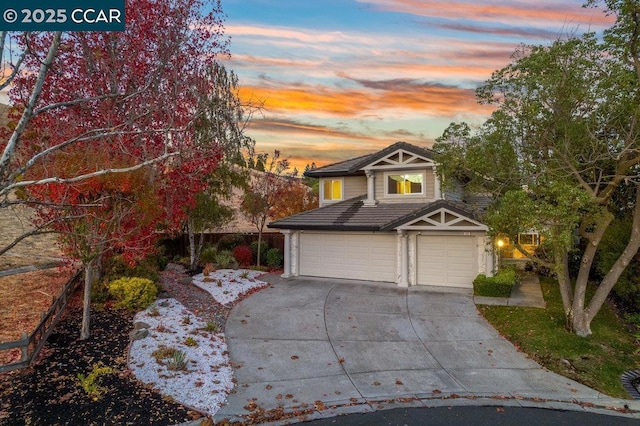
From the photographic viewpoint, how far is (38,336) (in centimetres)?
862

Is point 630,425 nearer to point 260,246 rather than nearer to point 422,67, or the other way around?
point 422,67

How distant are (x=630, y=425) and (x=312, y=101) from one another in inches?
645

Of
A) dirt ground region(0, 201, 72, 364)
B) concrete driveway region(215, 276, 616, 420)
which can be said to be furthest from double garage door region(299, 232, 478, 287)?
dirt ground region(0, 201, 72, 364)

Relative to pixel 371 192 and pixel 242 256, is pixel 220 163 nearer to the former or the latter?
pixel 242 256

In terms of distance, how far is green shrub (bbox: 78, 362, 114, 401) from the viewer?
23.7 feet

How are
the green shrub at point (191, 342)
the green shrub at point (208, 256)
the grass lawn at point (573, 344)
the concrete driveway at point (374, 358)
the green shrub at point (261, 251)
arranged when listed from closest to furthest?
the concrete driveway at point (374, 358)
the grass lawn at point (573, 344)
the green shrub at point (191, 342)
the green shrub at point (208, 256)
the green shrub at point (261, 251)

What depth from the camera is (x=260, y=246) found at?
24.3m

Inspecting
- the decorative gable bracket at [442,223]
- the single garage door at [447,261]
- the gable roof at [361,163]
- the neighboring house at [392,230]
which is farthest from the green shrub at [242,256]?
the single garage door at [447,261]

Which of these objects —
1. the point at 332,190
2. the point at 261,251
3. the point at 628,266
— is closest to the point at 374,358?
the point at 628,266

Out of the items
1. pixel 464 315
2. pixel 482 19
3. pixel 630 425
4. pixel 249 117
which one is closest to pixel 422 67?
pixel 482 19

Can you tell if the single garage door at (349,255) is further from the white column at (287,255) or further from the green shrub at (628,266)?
the green shrub at (628,266)

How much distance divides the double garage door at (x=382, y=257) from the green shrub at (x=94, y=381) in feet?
40.2

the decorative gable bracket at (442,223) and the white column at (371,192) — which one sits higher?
the white column at (371,192)

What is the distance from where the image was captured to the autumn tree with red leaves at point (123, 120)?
10312mm
